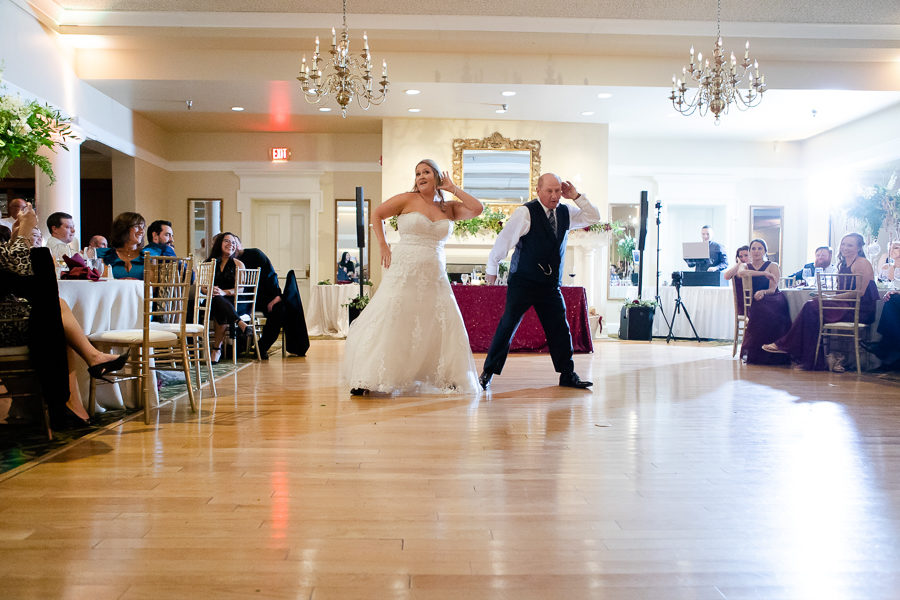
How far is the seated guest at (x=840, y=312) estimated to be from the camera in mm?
6242

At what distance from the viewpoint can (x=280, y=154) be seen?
38.8 ft

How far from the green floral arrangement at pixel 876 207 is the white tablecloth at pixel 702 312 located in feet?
7.38

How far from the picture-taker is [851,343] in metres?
6.47

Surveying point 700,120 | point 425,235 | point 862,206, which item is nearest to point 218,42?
point 425,235

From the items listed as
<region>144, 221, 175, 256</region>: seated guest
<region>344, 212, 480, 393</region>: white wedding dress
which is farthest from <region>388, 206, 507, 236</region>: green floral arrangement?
<region>344, 212, 480, 393</region>: white wedding dress

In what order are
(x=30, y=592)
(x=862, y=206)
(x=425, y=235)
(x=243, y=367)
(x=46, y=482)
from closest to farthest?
(x=30, y=592), (x=46, y=482), (x=425, y=235), (x=243, y=367), (x=862, y=206)

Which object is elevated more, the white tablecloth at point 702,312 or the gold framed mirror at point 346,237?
the gold framed mirror at point 346,237

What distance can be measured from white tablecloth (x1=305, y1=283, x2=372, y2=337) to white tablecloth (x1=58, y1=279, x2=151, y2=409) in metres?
5.80

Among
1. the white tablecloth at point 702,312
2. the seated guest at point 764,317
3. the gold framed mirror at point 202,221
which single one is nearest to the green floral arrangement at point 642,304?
the white tablecloth at point 702,312

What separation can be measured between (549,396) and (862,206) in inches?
309

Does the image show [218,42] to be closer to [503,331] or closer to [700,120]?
[503,331]

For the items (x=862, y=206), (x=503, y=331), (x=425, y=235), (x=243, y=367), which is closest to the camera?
(x=425, y=235)

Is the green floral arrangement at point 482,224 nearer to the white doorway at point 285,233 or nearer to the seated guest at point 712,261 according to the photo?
the white doorway at point 285,233

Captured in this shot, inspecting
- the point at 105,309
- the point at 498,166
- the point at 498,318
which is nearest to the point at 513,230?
the point at 105,309
